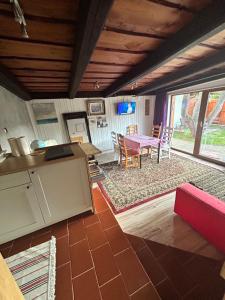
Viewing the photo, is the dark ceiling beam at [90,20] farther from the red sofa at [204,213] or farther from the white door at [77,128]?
the white door at [77,128]

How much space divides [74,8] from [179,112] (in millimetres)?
4843

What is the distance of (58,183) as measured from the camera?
1614mm

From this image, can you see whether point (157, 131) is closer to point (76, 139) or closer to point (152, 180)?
point (152, 180)

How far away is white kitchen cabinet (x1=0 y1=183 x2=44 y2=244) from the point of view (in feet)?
4.67

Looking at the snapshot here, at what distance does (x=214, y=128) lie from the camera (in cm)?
370

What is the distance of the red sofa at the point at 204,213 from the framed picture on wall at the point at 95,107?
11.5ft

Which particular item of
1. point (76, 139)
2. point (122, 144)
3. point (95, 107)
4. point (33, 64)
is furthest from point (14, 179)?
point (95, 107)

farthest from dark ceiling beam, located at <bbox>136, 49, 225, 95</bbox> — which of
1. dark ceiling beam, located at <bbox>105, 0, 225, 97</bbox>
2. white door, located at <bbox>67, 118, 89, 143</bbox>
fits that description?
white door, located at <bbox>67, 118, 89, 143</bbox>

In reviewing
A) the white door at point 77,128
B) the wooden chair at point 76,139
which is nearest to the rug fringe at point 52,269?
the wooden chair at point 76,139

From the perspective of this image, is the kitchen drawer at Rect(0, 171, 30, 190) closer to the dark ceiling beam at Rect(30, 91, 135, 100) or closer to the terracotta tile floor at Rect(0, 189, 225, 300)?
the terracotta tile floor at Rect(0, 189, 225, 300)

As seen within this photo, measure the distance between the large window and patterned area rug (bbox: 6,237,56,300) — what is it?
4083 millimetres

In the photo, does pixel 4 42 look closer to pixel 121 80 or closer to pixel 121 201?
pixel 121 80

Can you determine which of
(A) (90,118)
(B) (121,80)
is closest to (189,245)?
(B) (121,80)

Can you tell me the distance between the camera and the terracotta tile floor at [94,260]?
1.14 metres
